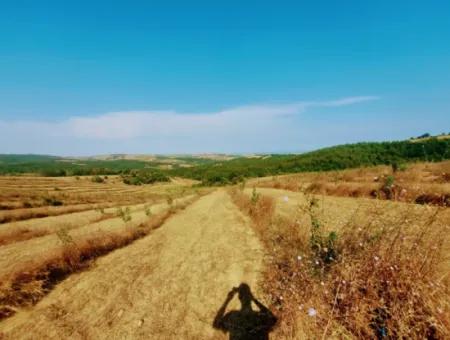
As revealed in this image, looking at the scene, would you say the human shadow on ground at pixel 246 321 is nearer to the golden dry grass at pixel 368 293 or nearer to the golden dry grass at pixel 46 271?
the golden dry grass at pixel 368 293

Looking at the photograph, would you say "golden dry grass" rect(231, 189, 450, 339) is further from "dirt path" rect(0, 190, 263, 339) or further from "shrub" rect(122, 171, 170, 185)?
"shrub" rect(122, 171, 170, 185)

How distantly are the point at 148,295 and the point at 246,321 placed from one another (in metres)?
2.31

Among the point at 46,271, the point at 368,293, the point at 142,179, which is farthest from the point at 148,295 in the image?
the point at 142,179

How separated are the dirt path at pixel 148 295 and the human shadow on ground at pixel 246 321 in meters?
0.15

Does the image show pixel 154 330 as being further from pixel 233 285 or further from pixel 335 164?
pixel 335 164

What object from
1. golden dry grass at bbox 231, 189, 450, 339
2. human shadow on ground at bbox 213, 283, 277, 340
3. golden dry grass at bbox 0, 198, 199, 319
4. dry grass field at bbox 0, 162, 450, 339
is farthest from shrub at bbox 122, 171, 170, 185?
golden dry grass at bbox 231, 189, 450, 339

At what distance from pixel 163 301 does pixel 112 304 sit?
109cm

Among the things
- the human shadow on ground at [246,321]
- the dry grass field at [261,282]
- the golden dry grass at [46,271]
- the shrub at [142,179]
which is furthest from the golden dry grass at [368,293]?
the shrub at [142,179]

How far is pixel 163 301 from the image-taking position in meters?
4.62

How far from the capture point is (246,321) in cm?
367

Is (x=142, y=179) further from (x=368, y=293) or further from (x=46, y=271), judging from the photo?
(x=368, y=293)

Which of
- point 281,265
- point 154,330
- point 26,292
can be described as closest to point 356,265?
point 281,265

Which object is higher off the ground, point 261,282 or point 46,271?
point 261,282

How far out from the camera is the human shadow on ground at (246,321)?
3428 mm
